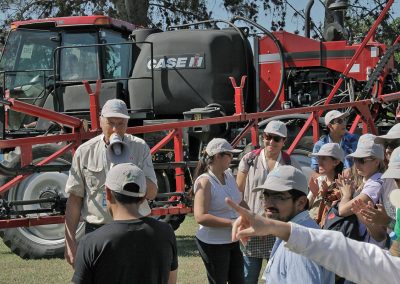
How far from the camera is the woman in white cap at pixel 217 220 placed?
5.06 meters

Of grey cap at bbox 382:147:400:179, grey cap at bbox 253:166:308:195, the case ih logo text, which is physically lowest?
grey cap at bbox 253:166:308:195

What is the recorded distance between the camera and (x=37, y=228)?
821 centimetres

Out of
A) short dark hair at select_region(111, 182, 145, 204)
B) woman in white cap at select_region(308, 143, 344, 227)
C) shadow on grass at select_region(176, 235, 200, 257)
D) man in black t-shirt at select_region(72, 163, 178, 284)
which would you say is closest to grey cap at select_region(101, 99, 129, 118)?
woman in white cap at select_region(308, 143, 344, 227)

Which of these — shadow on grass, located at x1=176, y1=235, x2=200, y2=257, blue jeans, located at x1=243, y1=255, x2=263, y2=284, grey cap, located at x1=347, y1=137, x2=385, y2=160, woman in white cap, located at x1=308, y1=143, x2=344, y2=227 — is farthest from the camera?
shadow on grass, located at x1=176, y1=235, x2=200, y2=257

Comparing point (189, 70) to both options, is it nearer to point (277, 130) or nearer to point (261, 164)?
point (277, 130)

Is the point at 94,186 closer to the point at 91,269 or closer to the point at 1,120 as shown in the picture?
the point at 91,269

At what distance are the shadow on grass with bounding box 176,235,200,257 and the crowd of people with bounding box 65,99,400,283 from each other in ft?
6.92

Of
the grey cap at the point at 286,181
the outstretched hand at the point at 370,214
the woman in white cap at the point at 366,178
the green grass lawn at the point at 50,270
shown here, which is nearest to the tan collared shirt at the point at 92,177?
the woman in white cap at the point at 366,178

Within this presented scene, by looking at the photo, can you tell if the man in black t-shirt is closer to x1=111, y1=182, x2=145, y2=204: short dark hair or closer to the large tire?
x1=111, y1=182, x2=145, y2=204: short dark hair

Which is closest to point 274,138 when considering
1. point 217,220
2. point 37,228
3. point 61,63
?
point 217,220

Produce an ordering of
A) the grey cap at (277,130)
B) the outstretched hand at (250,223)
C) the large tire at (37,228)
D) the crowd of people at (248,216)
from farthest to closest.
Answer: the large tire at (37,228) → the grey cap at (277,130) → the crowd of people at (248,216) → the outstretched hand at (250,223)

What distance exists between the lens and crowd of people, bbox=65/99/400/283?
2.40m

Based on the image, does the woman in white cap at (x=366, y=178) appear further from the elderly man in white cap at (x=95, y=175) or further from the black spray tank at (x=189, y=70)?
the black spray tank at (x=189, y=70)

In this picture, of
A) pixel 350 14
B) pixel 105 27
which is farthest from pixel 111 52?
pixel 350 14
